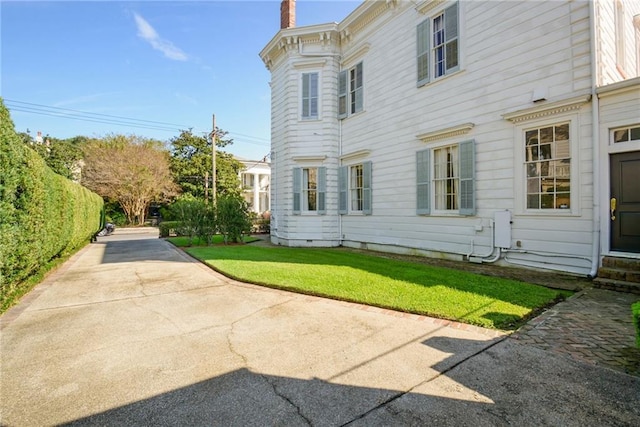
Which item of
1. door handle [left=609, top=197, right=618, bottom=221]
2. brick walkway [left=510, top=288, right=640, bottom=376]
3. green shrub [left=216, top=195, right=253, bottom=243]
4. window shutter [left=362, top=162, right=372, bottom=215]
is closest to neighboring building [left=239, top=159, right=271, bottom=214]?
green shrub [left=216, top=195, right=253, bottom=243]

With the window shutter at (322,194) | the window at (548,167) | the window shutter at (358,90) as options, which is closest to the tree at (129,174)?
the window shutter at (322,194)

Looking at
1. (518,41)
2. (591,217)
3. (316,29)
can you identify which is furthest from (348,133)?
(591,217)

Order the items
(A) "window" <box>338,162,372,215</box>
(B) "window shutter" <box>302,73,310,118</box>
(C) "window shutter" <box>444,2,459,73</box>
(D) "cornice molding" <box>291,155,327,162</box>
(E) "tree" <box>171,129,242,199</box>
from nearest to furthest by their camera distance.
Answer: (C) "window shutter" <box>444,2,459,73</box> < (A) "window" <box>338,162,372,215</box> < (D) "cornice molding" <box>291,155,327,162</box> < (B) "window shutter" <box>302,73,310,118</box> < (E) "tree" <box>171,129,242,199</box>

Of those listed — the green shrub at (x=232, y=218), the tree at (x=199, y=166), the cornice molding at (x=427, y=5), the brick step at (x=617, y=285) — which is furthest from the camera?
the tree at (x=199, y=166)

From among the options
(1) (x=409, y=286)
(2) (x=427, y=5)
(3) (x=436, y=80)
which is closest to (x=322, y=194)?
(3) (x=436, y=80)

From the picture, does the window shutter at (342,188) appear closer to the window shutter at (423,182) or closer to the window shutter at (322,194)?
the window shutter at (322,194)

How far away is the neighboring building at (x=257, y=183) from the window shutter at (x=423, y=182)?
30.7 metres

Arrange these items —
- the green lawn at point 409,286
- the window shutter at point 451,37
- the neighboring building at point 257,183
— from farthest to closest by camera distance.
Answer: the neighboring building at point 257,183 → the window shutter at point 451,37 → the green lawn at point 409,286

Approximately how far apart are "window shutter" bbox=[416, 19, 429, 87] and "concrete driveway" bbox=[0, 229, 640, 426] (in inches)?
285

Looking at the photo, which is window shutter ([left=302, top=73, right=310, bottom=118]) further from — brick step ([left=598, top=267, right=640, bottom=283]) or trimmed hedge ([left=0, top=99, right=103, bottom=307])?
brick step ([left=598, top=267, right=640, bottom=283])

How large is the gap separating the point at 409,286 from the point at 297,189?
755 centimetres

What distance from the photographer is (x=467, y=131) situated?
778 centimetres

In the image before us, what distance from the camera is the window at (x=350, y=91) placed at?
11203mm

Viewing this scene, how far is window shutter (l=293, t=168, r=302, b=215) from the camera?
1211 centimetres
